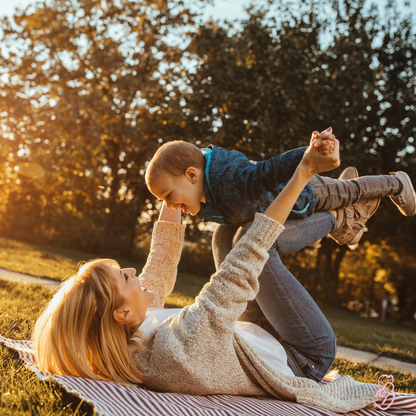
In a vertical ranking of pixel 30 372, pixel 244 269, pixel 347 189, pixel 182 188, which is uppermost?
pixel 347 189

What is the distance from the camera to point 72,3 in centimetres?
1373

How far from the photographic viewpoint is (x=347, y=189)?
2693mm

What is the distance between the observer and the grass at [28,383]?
1.44 metres

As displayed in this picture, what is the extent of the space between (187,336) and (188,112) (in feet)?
29.3

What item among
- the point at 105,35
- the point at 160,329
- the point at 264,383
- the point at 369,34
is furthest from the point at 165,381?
the point at 105,35

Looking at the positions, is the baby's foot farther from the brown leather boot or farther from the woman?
the woman

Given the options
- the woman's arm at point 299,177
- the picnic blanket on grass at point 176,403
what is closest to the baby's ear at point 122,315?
the picnic blanket on grass at point 176,403

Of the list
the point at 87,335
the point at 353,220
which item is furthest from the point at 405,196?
the point at 87,335

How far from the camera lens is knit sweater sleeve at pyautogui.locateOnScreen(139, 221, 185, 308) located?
250 cm

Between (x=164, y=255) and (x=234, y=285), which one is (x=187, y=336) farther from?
(x=164, y=255)

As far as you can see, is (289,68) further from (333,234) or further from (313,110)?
(333,234)

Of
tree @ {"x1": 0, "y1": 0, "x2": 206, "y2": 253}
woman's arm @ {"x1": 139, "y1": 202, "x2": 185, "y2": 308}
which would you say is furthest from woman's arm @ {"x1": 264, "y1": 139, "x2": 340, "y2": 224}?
tree @ {"x1": 0, "y1": 0, "x2": 206, "y2": 253}

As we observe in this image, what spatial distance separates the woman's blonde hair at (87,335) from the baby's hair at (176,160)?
78 cm

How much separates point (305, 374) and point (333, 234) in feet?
3.63
